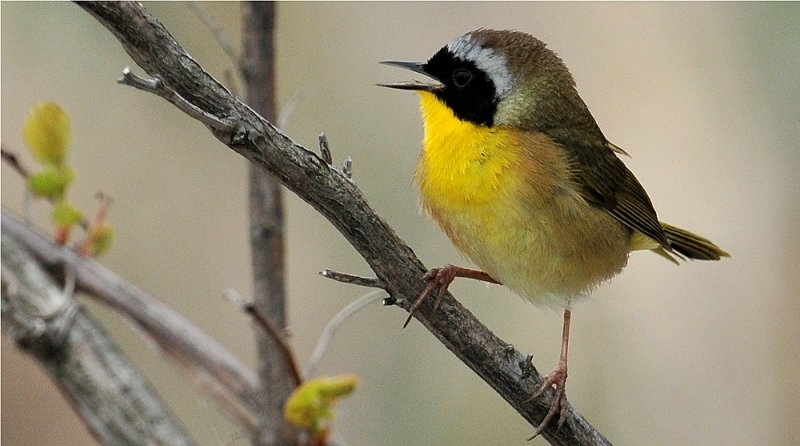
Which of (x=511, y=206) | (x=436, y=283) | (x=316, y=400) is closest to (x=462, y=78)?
(x=511, y=206)

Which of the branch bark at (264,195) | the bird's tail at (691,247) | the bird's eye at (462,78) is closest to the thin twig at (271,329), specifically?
the branch bark at (264,195)

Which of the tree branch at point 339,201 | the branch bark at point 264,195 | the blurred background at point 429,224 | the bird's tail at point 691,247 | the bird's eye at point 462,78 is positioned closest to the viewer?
the tree branch at point 339,201

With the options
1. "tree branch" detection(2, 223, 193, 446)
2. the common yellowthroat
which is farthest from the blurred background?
"tree branch" detection(2, 223, 193, 446)

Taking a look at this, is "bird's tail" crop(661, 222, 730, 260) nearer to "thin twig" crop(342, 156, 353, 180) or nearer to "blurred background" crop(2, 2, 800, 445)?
"blurred background" crop(2, 2, 800, 445)

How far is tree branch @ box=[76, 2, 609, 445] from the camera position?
1443 mm

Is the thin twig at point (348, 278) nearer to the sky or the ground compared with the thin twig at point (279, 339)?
nearer to the sky

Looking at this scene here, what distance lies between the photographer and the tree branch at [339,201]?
144cm

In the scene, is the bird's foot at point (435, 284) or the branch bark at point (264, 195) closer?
the bird's foot at point (435, 284)

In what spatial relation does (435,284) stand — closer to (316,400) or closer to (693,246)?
(316,400)

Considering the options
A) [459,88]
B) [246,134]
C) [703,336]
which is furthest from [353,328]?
[246,134]

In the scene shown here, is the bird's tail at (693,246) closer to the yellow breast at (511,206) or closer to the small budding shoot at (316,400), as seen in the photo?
the yellow breast at (511,206)

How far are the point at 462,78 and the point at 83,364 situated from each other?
1251 mm

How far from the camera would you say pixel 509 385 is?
1.99 metres

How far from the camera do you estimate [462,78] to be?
261 cm
